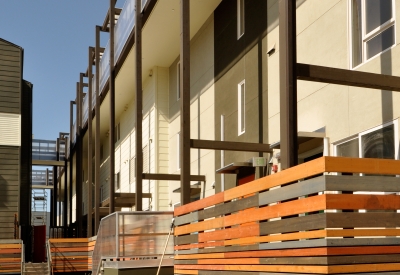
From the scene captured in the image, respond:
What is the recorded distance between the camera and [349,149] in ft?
39.5

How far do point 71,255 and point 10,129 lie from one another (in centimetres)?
860

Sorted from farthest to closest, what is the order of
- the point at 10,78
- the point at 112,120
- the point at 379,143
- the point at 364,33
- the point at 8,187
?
the point at 10,78 < the point at 8,187 < the point at 112,120 < the point at 364,33 < the point at 379,143

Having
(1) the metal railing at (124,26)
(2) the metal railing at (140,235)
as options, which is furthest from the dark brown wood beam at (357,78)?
(1) the metal railing at (124,26)

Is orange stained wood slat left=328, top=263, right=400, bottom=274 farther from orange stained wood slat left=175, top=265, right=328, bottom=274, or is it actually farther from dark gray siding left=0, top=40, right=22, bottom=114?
dark gray siding left=0, top=40, right=22, bottom=114

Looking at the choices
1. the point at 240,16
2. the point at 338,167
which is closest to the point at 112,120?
the point at 240,16

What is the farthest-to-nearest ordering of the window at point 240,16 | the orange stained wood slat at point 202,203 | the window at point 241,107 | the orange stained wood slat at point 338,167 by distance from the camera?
the window at point 240,16 < the window at point 241,107 < the orange stained wood slat at point 202,203 < the orange stained wood slat at point 338,167

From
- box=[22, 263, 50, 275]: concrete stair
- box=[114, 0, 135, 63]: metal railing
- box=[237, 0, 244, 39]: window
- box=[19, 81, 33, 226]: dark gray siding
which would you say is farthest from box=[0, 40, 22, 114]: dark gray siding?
box=[237, 0, 244, 39]: window

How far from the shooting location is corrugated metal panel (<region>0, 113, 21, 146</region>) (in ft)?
102

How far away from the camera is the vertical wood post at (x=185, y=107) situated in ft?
46.7

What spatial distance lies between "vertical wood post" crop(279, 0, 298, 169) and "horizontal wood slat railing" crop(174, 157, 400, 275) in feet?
1.73

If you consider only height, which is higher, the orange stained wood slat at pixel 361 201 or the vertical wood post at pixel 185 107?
the vertical wood post at pixel 185 107

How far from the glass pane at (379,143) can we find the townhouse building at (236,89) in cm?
2

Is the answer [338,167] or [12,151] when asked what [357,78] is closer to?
[338,167]

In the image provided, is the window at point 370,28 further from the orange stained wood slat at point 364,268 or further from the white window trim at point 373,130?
the orange stained wood slat at point 364,268
